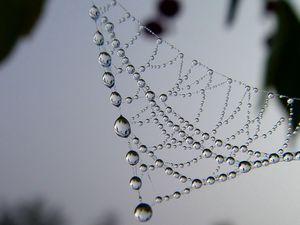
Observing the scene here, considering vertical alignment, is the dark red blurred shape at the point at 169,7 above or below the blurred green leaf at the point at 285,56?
above

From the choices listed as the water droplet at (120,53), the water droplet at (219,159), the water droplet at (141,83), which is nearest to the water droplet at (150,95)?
the water droplet at (141,83)

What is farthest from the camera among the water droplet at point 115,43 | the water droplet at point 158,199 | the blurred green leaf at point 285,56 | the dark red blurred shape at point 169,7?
the dark red blurred shape at point 169,7

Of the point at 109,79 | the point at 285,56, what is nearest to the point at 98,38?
the point at 109,79

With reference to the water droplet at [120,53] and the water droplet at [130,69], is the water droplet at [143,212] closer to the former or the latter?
the water droplet at [130,69]

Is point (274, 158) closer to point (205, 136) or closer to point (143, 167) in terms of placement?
point (205, 136)

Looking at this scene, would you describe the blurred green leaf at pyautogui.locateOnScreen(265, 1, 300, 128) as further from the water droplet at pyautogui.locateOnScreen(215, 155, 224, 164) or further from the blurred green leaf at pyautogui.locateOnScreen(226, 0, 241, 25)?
the water droplet at pyautogui.locateOnScreen(215, 155, 224, 164)

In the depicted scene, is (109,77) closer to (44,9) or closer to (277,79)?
(44,9)
